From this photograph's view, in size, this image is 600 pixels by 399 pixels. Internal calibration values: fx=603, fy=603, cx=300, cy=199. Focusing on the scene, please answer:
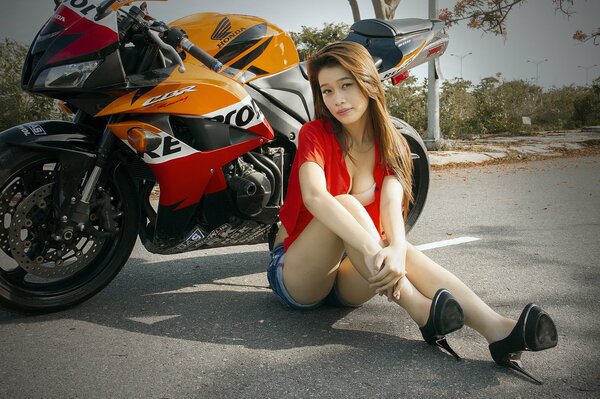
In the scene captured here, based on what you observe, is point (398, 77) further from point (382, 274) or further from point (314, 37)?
point (314, 37)

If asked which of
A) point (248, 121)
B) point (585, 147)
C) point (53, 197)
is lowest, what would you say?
point (585, 147)

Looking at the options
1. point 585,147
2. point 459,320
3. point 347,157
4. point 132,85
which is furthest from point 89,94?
point 585,147

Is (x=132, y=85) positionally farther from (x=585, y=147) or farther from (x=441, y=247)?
(x=585, y=147)

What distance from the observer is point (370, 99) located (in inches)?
104

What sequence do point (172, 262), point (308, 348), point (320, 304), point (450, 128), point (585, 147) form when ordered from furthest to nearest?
point (450, 128)
point (585, 147)
point (172, 262)
point (320, 304)
point (308, 348)

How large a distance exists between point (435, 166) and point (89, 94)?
6.18 m

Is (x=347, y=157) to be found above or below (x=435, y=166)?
above

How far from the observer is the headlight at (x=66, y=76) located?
256 cm

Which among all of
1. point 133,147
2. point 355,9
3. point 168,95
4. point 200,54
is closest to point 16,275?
point 133,147

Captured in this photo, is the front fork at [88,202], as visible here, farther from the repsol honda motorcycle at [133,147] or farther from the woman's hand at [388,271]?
the woman's hand at [388,271]

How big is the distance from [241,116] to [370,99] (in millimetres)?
677

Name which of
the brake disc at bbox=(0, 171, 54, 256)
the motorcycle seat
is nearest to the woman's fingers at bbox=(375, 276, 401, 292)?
the brake disc at bbox=(0, 171, 54, 256)

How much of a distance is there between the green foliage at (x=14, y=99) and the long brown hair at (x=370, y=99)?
5.66 meters

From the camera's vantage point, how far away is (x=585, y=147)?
10461 millimetres
